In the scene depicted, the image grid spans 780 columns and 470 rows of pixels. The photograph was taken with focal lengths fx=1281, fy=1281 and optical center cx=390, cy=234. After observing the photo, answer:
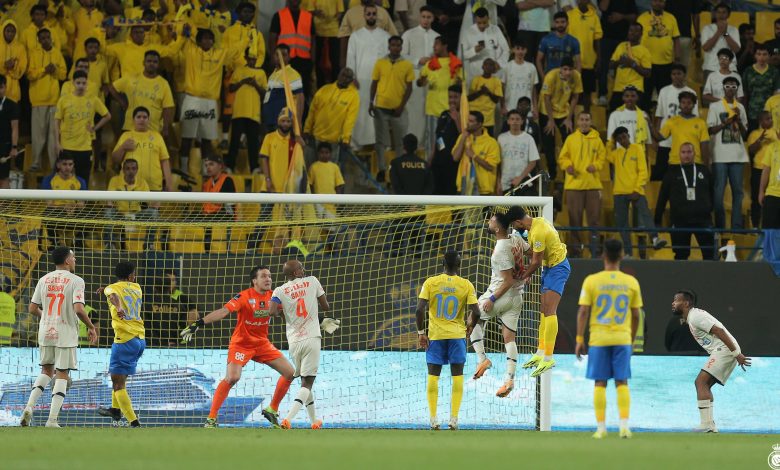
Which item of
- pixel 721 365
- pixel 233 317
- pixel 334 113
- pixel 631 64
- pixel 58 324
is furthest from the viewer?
pixel 631 64

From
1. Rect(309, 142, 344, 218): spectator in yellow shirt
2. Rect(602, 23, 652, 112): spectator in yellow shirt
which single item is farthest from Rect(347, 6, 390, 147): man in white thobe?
Rect(602, 23, 652, 112): spectator in yellow shirt

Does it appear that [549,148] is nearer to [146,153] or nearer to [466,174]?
[466,174]

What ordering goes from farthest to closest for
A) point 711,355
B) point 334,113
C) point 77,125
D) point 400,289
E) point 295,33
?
point 295,33 < point 334,113 < point 77,125 < point 400,289 < point 711,355

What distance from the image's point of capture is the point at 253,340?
14.1m

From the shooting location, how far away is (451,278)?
1365cm

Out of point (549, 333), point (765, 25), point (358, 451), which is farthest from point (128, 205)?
point (765, 25)

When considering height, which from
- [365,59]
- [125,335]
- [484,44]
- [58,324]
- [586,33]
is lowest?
[125,335]

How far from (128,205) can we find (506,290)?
628 cm

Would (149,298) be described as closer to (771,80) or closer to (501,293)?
(501,293)

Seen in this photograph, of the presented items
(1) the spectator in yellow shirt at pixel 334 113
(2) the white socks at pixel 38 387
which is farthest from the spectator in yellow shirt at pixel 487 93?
(2) the white socks at pixel 38 387

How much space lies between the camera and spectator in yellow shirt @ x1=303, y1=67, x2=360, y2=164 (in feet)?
63.6

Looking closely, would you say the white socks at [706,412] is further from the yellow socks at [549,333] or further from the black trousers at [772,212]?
the black trousers at [772,212]

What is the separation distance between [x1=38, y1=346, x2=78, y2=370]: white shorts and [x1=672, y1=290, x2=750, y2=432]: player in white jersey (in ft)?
23.2

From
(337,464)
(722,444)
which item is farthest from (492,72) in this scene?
(337,464)
